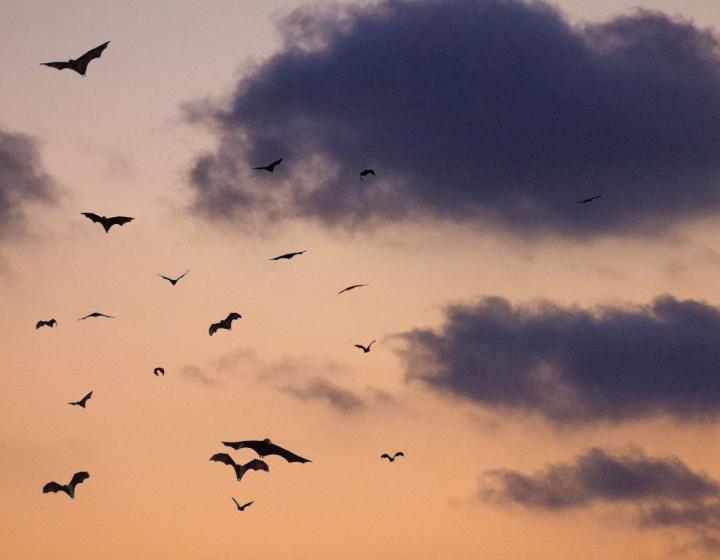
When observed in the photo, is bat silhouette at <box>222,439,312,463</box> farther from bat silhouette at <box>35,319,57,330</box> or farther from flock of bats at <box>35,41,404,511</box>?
bat silhouette at <box>35,319,57,330</box>

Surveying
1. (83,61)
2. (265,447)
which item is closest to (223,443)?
(265,447)

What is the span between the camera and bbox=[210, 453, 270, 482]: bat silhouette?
59906mm

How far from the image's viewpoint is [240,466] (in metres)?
60.2

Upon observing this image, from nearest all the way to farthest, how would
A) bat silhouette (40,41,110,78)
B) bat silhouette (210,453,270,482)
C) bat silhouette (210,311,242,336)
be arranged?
bat silhouette (40,41,110,78) < bat silhouette (210,453,270,482) < bat silhouette (210,311,242,336)

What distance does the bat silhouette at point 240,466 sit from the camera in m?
59.9

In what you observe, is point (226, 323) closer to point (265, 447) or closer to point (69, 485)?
point (69, 485)

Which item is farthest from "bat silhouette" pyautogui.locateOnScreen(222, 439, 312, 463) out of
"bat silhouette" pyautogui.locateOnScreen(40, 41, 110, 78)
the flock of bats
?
"bat silhouette" pyautogui.locateOnScreen(40, 41, 110, 78)

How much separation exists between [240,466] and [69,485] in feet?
33.7

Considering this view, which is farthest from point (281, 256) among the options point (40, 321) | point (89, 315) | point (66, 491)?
point (40, 321)

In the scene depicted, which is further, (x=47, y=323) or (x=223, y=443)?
(x=47, y=323)

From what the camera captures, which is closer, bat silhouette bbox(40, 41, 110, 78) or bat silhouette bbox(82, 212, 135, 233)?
bat silhouette bbox(40, 41, 110, 78)

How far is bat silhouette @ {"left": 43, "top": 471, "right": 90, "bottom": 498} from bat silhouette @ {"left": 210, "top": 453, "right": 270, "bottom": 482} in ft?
28.3

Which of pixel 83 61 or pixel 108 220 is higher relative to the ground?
pixel 83 61

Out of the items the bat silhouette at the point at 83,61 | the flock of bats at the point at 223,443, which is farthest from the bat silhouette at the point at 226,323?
the bat silhouette at the point at 83,61
